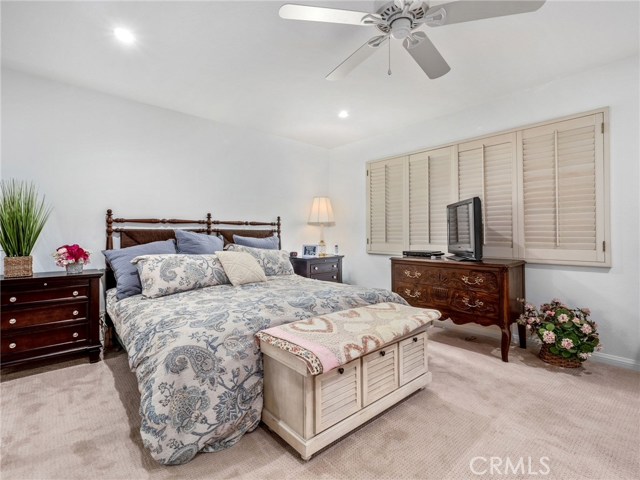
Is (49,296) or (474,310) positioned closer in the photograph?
(49,296)

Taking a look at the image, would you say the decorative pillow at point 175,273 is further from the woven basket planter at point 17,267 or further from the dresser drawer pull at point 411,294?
the dresser drawer pull at point 411,294

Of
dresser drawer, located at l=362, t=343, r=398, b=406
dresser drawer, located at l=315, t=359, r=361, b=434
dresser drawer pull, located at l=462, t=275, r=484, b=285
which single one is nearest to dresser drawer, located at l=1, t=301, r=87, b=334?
dresser drawer, located at l=315, t=359, r=361, b=434

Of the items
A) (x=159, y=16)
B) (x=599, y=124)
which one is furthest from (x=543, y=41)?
(x=159, y=16)

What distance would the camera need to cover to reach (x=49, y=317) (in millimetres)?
2508

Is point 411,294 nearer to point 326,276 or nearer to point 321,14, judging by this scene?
point 326,276

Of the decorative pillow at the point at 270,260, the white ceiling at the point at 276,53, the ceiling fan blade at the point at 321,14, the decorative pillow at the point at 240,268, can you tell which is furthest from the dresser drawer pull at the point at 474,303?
the ceiling fan blade at the point at 321,14

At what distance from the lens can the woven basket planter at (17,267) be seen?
241cm

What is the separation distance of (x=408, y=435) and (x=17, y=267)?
3.04 m

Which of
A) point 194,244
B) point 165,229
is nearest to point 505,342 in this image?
point 194,244

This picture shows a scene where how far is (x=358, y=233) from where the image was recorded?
4.80 m

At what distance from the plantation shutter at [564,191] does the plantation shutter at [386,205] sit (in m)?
1.45

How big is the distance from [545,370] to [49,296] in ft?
13.2

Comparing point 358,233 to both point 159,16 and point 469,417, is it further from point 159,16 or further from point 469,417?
point 159,16

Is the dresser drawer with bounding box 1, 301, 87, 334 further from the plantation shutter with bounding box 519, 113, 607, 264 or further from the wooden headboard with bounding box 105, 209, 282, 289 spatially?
the plantation shutter with bounding box 519, 113, 607, 264
